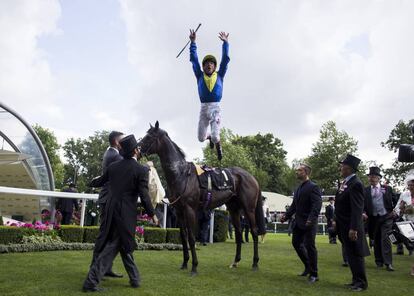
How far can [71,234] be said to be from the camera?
35.3 ft

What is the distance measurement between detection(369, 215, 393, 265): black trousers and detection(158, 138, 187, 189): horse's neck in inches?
213

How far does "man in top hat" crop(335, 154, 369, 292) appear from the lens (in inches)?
255

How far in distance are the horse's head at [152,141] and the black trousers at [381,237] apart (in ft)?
19.7

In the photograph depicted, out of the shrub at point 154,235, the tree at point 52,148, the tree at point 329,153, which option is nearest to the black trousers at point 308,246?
the shrub at point 154,235

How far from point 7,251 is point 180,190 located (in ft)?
14.8

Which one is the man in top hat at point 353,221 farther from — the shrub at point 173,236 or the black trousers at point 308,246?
the shrub at point 173,236

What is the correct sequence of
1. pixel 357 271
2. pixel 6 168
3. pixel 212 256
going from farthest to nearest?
1. pixel 6 168
2. pixel 212 256
3. pixel 357 271

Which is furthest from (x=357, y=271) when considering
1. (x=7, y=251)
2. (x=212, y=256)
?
(x=7, y=251)

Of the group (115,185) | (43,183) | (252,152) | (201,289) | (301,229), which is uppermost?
(252,152)

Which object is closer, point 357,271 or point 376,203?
point 357,271

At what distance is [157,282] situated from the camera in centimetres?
624

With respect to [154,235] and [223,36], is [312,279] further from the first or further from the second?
[154,235]

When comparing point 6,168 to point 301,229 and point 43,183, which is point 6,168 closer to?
point 43,183

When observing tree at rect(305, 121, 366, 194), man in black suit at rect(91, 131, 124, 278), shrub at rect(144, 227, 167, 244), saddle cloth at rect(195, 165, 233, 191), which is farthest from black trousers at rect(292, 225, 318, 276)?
tree at rect(305, 121, 366, 194)
